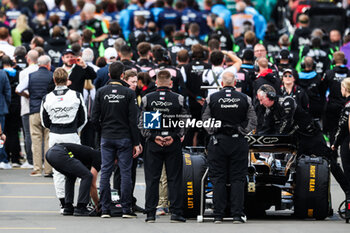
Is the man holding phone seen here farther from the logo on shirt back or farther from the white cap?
the logo on shirt back

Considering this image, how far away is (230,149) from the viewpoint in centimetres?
1237

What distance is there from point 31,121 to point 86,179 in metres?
4.31

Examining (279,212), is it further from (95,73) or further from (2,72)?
(2,72)

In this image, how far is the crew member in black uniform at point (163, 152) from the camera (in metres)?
12.4

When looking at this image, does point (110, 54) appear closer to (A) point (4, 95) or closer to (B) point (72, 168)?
(A) point (4, 95)

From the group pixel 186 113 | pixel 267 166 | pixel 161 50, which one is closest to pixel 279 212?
pixel 267 166

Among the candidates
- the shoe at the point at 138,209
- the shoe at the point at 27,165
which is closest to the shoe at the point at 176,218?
the shoe at the point at 138,209

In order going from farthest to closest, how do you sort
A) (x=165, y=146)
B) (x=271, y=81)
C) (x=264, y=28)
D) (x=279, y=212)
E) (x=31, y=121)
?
(x=264, y=28)
(x=31, y=121)
(x=271, y=81)
(x=279, y=212)
(x=165, y=146)

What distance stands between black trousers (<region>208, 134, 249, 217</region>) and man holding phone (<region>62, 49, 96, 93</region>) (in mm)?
4363

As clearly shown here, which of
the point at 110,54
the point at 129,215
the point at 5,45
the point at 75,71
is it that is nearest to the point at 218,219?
the point at 129,215

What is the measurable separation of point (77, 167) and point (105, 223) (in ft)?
3.63

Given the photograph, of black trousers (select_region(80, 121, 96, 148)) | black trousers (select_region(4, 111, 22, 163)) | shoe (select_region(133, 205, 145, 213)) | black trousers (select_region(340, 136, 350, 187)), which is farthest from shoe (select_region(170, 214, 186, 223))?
black trousers (select_region(4, 111, 22, 163))

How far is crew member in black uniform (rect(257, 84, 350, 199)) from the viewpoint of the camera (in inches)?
521

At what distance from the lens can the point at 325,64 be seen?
67.3 ft
